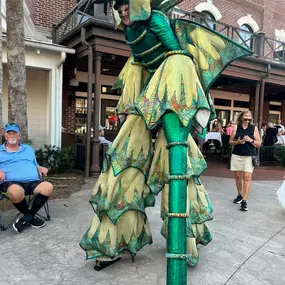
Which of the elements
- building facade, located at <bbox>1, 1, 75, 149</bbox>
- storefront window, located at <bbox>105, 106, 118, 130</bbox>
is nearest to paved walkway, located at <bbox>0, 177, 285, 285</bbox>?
building facade, located at <bbox>1, 1, 75, 149</bbox>

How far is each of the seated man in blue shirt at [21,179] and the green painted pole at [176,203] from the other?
250 cm

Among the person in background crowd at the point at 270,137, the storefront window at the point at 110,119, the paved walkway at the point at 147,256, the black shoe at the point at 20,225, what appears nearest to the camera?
the paved walkway at the point at 147,256

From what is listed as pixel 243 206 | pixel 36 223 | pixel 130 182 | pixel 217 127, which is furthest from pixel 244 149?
pixel 217 127

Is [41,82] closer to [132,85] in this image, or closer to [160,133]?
[132,85]

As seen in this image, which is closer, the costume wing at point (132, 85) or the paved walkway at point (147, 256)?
the costume wing at point (132, 85)

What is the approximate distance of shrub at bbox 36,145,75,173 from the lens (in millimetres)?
7906

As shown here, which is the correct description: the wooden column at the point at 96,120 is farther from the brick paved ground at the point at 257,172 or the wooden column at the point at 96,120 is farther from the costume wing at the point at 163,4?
the costume wing at the point at 163,4

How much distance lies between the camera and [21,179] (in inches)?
153

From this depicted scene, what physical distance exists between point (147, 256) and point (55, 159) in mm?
5460

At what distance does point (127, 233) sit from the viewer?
2.59 m

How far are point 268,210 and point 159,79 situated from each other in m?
4.18

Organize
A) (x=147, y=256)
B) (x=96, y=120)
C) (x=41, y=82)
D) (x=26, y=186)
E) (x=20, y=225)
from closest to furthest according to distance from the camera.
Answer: (x=147, y=256), (x=20, y=225), (x=26, y=186), (x=96, y=120), (x=41, y=82)

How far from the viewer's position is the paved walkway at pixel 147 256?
104 inches

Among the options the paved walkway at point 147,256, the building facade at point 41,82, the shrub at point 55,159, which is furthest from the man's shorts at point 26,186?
the building facade at point 41,82
